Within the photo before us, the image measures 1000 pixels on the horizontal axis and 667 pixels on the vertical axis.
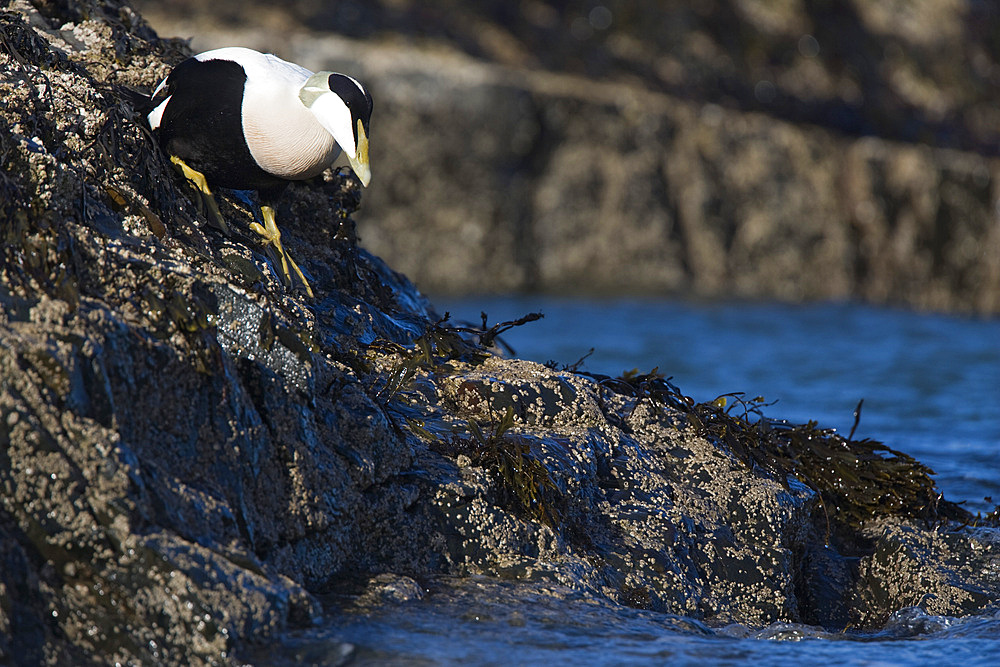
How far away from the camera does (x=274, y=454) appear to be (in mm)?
2561

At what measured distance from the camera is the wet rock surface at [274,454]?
2.12 metres

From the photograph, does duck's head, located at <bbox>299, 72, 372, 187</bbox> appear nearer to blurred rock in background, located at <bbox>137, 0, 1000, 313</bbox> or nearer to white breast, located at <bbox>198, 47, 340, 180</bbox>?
white breast, located at <bbox>198, 47, 340, 180</bbox>

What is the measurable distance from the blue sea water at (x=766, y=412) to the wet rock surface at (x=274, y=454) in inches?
5.8

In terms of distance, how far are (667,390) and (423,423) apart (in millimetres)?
1121

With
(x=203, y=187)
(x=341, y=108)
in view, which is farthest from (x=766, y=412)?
(x=203, y=187)

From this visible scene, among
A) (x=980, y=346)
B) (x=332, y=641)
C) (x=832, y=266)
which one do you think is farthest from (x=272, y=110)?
(x=832, y=266)

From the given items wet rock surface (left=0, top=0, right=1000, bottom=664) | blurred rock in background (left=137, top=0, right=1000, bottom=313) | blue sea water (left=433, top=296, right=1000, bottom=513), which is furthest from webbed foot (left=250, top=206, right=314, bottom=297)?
blurred rock in background (left=137, top=0, right=1000, bottom=313)

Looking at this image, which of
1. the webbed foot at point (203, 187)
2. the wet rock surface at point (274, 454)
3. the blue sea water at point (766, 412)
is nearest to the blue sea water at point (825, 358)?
the blue sea water at point (766, 412)

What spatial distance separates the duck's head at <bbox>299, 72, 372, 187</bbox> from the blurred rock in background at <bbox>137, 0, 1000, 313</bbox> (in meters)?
13.9

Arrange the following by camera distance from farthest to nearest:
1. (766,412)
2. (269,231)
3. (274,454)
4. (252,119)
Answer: (766,412), (269,231), (252,119), (274,454)

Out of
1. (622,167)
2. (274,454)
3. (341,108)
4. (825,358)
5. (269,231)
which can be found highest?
(622,167)

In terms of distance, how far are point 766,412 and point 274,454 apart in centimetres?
503

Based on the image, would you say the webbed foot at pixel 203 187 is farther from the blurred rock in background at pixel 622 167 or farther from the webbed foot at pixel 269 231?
the blurred rock in background at pixel 622 167

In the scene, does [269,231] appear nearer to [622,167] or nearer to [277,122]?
[277,122]
